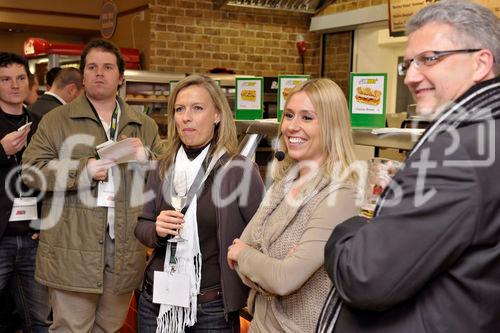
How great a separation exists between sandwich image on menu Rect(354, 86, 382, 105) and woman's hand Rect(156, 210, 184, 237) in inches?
42.4

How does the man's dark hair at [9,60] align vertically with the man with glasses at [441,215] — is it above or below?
above

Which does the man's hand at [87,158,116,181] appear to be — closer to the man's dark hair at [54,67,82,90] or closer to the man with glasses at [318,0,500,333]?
the man with glasses at [318,0,500,333]

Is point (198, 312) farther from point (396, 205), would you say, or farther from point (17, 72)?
point (17, 72)

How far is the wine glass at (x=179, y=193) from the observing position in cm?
192

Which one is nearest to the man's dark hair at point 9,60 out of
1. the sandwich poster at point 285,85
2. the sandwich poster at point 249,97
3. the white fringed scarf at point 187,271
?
the sandwich poster at point 249,97

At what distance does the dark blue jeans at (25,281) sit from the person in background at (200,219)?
112 cm

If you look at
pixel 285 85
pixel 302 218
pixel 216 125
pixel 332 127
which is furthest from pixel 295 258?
pixel 285 85

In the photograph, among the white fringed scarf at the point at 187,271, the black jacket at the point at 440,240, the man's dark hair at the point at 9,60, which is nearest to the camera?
the black jacket at the point at 440,240

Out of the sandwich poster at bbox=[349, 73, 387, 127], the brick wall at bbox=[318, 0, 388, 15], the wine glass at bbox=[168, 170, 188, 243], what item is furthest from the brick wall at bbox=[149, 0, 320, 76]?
the wine glass at bbox=[168, 170, 188, 243]

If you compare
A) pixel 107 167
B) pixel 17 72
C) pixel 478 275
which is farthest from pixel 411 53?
pixel 17 72

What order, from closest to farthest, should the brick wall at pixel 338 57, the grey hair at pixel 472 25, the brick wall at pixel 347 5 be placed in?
1. the grey hair at pixel 472 25
2. the brick wall at pixel 347 5
3. the brick wall at pixel 338 57

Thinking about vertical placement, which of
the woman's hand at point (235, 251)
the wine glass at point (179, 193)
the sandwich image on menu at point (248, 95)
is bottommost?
the woman's hand at point (235, 251)

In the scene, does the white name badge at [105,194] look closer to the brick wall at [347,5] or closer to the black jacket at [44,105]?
the black jacket at [44,105]

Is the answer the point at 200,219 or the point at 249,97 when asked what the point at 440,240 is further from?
the point at 249,97
